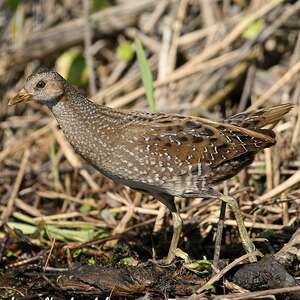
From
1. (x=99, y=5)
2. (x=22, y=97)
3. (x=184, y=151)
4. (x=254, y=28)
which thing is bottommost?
(x=184, y=151)

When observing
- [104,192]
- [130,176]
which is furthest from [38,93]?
[104,192]

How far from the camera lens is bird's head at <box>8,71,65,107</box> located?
13.7 ft

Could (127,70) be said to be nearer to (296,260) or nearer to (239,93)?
(239,93)

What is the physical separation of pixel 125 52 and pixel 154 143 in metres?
3.18

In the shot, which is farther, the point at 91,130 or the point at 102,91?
the point at 102,91

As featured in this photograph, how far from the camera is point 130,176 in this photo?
405 centimetres

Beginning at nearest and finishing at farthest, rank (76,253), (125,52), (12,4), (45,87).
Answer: (45,87)
(76,253)
(125,52)
(12,4)

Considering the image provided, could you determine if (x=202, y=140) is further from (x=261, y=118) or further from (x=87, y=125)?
(x=87, y=125)

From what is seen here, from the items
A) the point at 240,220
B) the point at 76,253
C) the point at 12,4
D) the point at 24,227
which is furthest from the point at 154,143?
the point at 12,4

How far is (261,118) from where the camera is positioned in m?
4.35

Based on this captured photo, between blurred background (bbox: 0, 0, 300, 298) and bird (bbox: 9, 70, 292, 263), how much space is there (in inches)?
28.2

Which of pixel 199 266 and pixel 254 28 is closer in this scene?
pixel 199 266

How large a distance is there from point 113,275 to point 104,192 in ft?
Result: 5.14

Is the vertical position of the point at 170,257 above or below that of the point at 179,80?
below
